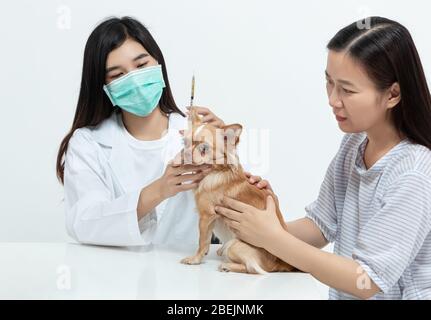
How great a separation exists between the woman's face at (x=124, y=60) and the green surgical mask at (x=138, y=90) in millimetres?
24

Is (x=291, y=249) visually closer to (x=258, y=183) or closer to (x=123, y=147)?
(x=258, y=183)

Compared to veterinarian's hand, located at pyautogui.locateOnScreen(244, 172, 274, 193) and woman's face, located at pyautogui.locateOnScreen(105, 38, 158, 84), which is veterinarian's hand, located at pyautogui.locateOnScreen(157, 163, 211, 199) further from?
woman's face, located at pyautogui.locateOnScreen(105, 38, 158, 84)

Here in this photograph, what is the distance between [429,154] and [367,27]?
314 millimetres

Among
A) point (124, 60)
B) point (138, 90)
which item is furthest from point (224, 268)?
point (124, 60)

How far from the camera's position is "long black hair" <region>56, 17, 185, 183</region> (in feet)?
6.00

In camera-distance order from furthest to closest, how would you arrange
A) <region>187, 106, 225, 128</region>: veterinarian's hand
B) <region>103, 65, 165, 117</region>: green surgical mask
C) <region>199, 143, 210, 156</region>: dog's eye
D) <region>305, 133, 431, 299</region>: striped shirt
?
<region>103, 65, 165, 117</region>: green surgical mask
<region>187, 106, 225, 128</region>: veterinarian's hand
<region>199, 143, 210, 156</region>: dog's eye
<region>305, 133, 431, 299</region>: striped shirt

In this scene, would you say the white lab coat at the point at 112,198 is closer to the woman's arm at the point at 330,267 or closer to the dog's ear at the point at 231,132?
the dog's ear at the point at 231,132

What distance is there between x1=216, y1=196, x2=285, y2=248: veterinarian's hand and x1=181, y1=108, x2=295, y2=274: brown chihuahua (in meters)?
0.02

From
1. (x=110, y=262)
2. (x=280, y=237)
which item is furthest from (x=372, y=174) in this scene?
(x=110, y=262)

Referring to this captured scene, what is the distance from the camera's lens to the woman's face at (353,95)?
4.21ft

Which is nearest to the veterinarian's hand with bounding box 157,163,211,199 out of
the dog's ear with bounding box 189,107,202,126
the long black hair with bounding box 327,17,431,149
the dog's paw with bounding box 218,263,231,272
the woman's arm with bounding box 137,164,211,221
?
the woman's arm with bounding box 137,164,211,221

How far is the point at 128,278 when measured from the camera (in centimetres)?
139

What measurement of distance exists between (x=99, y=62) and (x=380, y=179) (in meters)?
0.95

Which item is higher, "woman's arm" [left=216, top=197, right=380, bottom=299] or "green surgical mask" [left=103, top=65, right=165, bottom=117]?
"green surgical mask" [left=103, top=65, right=165, bottom=117]
